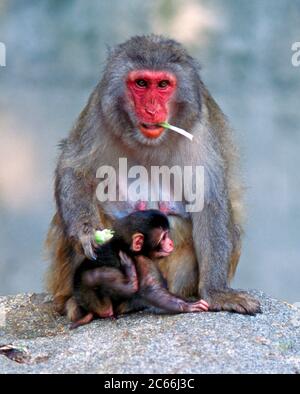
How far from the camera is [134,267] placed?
6047 mm

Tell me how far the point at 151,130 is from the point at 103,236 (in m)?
0.67

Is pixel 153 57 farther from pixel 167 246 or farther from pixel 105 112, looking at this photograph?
pixel 167 246

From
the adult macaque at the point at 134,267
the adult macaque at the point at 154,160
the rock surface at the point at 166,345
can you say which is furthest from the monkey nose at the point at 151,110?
the rock surface at the point at 166,345

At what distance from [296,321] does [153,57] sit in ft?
5.82

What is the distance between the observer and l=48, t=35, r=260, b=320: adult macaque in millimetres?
6113

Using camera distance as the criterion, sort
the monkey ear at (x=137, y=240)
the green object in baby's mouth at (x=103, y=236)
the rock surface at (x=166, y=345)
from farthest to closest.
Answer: the green object in baby's mouth at (x=103, y=236)
the monkey ear at (x=137, y=240)
the rock surface at (x=166, y=345)

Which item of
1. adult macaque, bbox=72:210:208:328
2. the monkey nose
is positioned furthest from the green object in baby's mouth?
the monkey nose

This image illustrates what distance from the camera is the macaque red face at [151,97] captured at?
6027 millimetres

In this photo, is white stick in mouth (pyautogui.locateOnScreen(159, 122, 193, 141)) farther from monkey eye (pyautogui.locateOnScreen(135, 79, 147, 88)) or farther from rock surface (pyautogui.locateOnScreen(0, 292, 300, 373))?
rock surface (pyautogui.locateOnScreen(0, 292, 300, 373))

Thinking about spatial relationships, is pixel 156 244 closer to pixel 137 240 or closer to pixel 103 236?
pixel 137 240

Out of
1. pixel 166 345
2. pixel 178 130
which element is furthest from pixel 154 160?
pixel 166 345

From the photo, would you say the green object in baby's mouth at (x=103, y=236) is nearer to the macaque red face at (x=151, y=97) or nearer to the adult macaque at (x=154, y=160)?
the adult macaque at (x=154, y=160)

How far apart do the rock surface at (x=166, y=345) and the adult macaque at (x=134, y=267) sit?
127mm

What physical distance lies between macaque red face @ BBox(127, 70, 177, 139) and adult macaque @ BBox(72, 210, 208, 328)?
0.49m
